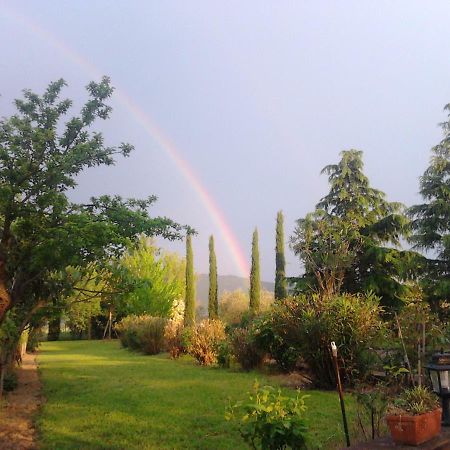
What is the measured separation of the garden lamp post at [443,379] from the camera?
5.41 m

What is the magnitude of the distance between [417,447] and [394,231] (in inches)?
780

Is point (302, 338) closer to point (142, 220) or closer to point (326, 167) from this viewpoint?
point (142, 220)

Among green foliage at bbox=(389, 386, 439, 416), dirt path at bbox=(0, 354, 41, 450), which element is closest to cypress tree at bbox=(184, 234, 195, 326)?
dirt path at bbox=(0, 354, 41, 450)

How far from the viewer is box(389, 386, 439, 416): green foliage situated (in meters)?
4.90

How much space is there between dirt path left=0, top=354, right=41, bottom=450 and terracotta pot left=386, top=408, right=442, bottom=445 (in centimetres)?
473

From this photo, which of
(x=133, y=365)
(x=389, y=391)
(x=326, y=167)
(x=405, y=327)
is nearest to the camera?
(x=389, y=391)

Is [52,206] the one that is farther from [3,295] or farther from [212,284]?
[212,284]

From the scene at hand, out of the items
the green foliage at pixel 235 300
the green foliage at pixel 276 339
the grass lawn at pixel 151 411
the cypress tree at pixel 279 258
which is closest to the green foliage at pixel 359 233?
the green foliage at pixel 276 339

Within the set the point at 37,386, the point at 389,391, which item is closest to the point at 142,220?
the point at 389,391

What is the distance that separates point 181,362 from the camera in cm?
1906

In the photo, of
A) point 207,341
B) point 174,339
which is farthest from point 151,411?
point 174,339

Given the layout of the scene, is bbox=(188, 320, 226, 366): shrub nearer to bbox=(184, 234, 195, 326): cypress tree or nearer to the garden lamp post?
the garden lamp post

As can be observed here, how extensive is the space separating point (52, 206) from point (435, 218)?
16.6 meters

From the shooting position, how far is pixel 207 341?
18.2m
